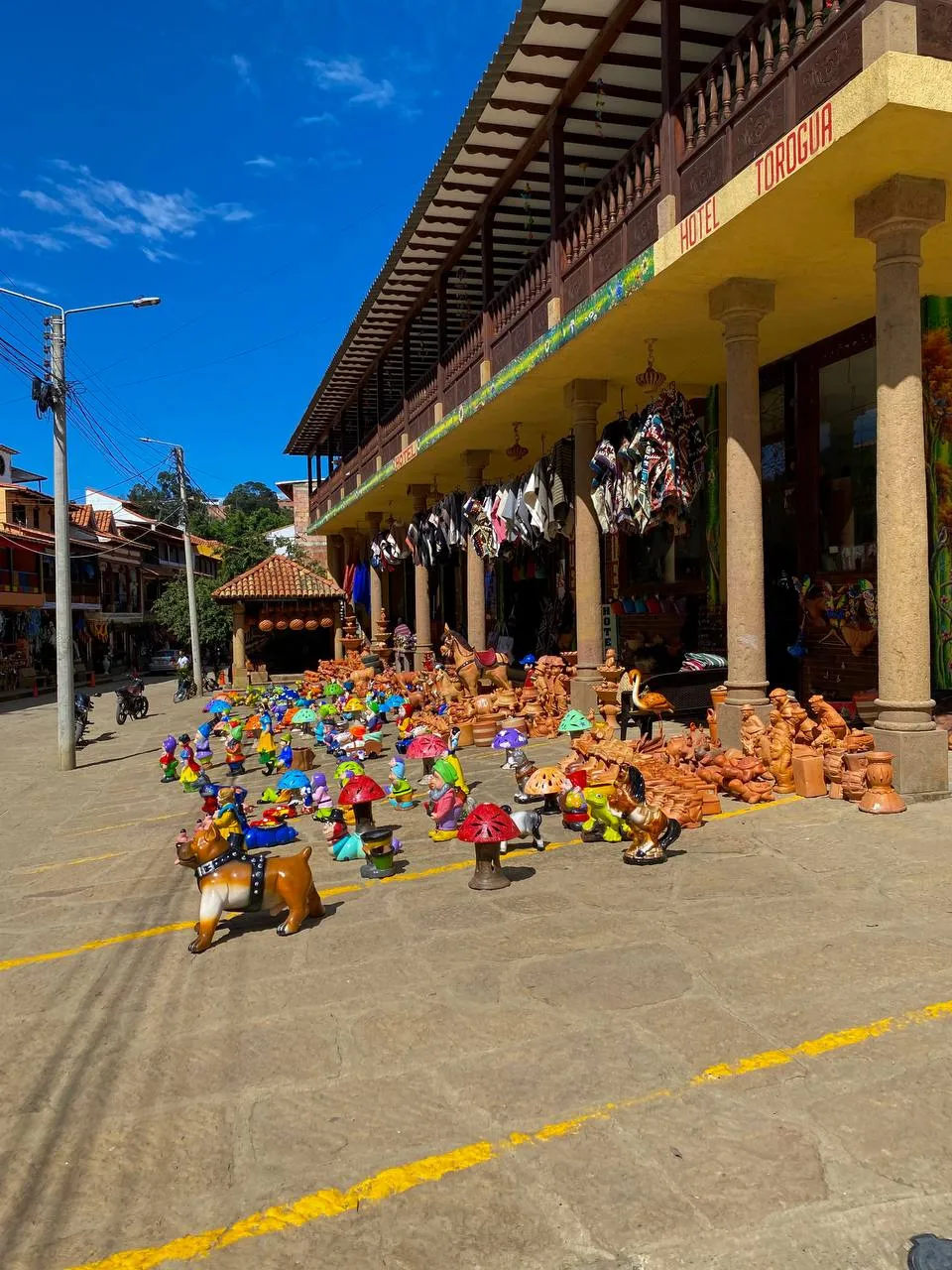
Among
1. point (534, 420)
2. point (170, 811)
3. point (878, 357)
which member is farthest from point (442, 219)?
point (170, 811)

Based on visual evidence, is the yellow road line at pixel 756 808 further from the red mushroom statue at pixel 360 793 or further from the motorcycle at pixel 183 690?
the motorcycle at pixel 183 690

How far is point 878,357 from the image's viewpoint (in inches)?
287

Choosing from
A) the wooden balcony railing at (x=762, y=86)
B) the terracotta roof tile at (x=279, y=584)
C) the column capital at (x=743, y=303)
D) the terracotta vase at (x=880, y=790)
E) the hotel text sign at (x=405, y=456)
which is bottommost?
the terracotta vase at (x=880, y=790)

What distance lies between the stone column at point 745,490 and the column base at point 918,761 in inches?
80.6

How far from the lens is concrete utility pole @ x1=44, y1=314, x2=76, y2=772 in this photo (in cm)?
1513

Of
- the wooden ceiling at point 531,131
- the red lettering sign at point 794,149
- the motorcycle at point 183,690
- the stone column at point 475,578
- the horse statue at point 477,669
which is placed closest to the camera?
the red lettering sign at point 794,149

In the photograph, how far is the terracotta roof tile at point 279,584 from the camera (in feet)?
84.4

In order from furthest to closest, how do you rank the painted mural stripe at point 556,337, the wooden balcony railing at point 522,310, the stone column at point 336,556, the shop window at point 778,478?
1. the stone column at point 336,556
2. the wooden balcony railing at point 522,310
3. the shop window at point 778,478
4. the painted mural stripe at point 556,337

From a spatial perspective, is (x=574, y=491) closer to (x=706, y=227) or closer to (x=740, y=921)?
(x=706, y=227)

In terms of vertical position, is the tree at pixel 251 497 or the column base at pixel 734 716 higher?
the tree at pixel 251 497

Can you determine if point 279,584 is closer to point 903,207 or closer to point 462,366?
point 462,366

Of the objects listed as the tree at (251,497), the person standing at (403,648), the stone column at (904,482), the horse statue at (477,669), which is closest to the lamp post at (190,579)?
the person standing at (403,648)

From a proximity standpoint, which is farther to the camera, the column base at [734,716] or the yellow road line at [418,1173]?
the column base at [734,716]

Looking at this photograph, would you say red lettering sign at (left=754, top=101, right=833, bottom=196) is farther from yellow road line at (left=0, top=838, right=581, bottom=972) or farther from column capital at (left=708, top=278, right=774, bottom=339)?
yellow road line at (left=0, top=838, right=581, bottom=972)
